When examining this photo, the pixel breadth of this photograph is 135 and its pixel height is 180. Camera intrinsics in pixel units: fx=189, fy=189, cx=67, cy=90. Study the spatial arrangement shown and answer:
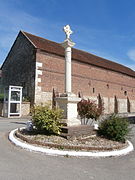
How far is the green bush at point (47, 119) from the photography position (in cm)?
690

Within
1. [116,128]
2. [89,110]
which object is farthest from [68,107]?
[116,128]

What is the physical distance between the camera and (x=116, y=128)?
7230 mm

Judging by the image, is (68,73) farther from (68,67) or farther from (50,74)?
(50,74)

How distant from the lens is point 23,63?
75.8 ft

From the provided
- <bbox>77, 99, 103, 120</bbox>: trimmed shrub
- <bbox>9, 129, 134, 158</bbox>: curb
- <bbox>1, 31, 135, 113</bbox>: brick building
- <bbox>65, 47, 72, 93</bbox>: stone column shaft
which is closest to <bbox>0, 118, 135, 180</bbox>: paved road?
<bbox>9, 129, 134, 158</bbox>: curb

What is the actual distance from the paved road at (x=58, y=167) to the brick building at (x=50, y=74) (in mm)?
15254

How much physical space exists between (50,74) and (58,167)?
17.9 m

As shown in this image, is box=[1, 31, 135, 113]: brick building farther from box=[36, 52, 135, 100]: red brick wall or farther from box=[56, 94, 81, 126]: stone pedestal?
box=[56, 94, 81, 126]: stone pedestal

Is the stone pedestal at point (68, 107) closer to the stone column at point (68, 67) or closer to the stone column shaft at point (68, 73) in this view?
the stone column shaft at point (68, 73)

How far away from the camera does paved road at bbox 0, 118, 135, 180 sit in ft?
13.1

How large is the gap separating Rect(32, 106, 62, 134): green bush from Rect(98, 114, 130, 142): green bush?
1961 mm

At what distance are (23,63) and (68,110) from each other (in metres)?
16.8

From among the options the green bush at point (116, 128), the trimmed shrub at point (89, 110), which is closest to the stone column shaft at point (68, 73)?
the trimmed shrub at point (89, 110)

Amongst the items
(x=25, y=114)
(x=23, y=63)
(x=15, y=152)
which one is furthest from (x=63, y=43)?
(x=23, y=63)
